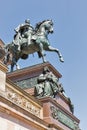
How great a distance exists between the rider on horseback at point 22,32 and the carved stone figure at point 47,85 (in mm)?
3403

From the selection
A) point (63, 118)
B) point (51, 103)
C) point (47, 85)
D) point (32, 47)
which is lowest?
point (63, 118)

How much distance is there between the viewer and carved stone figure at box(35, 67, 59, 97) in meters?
13.4

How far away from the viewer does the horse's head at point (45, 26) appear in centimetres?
1825

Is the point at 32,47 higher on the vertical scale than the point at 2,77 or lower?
higher

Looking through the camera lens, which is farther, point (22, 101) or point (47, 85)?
point (47, 85)

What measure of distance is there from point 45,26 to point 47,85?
5426 millimetres

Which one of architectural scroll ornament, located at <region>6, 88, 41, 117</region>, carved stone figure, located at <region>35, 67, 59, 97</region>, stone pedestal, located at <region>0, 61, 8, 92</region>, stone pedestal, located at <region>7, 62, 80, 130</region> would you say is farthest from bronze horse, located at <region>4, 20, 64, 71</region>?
stone pedestal, located at <region>0, 61, 8, 92</region>

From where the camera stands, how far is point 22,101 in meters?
11.5

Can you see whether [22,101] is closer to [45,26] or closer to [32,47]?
[32,47]

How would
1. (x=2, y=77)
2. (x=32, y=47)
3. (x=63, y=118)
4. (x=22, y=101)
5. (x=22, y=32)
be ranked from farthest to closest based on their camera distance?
(x=22, y=32)
(x=32, y=47)
(x=63, y=118)
(x=22, y=101)
(x=2, y=77)

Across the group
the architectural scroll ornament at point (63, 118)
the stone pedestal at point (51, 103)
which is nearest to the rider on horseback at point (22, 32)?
the stone pedestal at point (51, 103)

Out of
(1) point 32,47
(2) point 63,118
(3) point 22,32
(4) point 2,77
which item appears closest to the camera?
(4) point 2,77

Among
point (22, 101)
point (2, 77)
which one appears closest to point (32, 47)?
point (22, 101)

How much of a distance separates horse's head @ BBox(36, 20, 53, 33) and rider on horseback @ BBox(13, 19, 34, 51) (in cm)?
43
